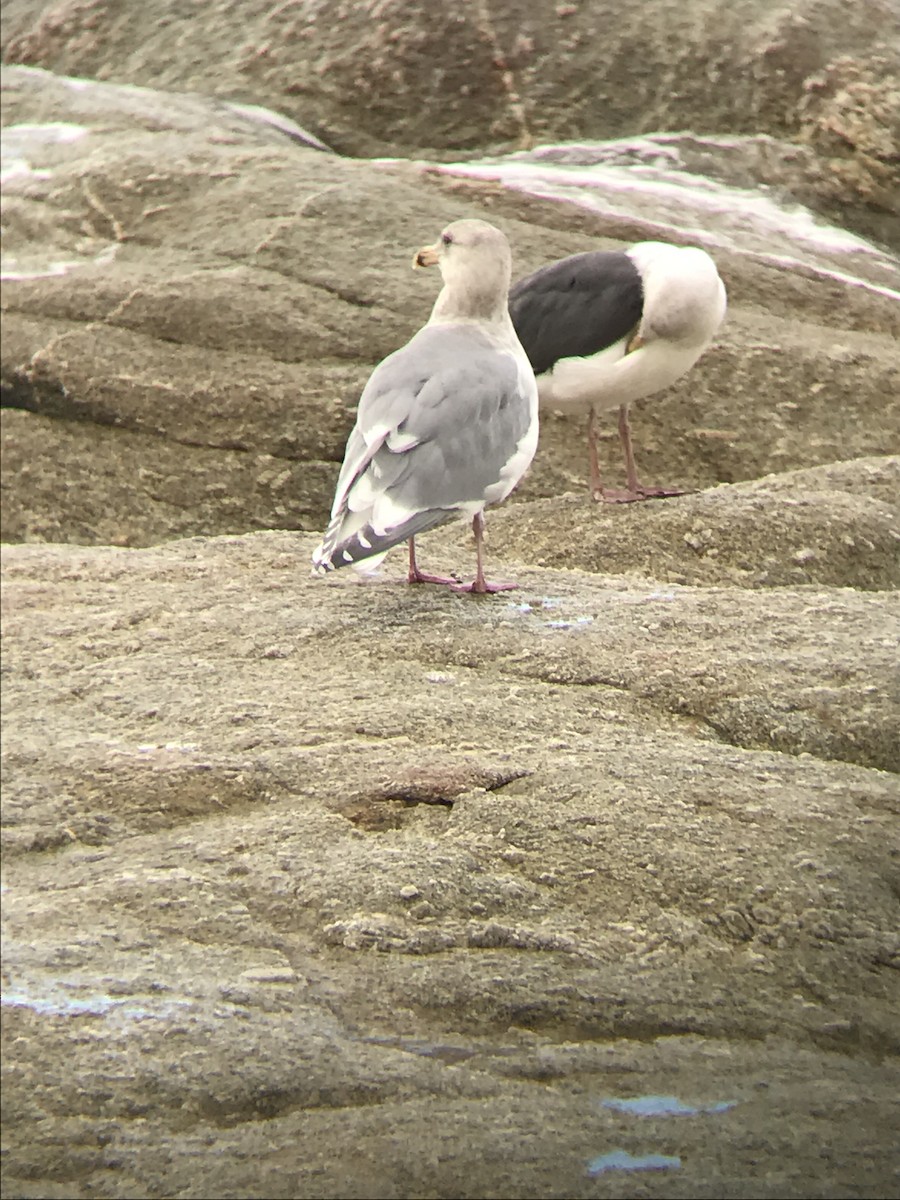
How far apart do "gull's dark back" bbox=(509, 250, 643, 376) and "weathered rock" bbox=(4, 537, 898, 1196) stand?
1.83 m

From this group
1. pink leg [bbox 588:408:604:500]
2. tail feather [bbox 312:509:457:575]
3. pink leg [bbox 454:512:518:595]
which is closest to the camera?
tail feather [bbox 312:509:457:575]

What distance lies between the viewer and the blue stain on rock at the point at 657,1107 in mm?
3262

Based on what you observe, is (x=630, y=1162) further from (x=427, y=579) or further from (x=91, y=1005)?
(x=427, y=579)

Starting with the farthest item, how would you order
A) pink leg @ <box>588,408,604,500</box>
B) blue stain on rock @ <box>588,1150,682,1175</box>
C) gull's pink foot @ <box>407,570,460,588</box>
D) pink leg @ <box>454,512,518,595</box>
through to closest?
pink leg @ <box>588,408,604,500</box> < gull's pink foot @ <box>407,570,460,588</box> < pink leg @ <box>454,512,518,595</box> < blue stain on rock @ <box>588,1150,682,1175</box>

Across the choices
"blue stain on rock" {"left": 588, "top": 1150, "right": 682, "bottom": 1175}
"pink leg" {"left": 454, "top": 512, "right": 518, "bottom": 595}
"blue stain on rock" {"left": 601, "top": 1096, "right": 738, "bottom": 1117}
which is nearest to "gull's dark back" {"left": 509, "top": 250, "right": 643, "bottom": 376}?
"pink leg" {"left": 454, "top": 512, "right": 518, "bottom": 595}

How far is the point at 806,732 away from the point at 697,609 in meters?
0.74

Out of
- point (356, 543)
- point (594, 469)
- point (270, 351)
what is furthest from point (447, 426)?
point (270, 351)

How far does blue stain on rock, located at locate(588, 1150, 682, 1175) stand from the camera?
3166 millimetres

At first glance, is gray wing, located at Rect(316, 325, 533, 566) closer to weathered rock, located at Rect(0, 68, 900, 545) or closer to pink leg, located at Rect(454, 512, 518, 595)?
pink leg, located at Rect(454, 512, 518, 595)

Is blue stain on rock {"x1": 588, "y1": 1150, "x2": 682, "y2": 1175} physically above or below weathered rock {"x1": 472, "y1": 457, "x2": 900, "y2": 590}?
above

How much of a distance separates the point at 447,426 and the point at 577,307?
188 centimetres

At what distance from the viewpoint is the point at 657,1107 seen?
10.7 feet

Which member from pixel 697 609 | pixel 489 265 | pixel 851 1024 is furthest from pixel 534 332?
pixel 851 1024

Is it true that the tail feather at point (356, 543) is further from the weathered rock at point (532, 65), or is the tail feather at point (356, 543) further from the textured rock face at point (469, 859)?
the weathered rock at point (532, 65)
